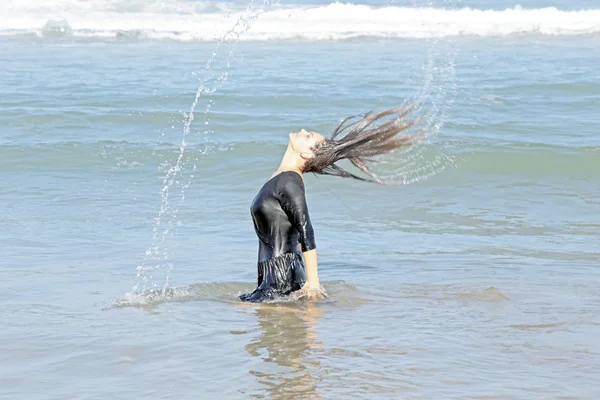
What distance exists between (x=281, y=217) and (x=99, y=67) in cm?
1536

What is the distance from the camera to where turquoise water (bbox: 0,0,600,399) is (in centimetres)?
498

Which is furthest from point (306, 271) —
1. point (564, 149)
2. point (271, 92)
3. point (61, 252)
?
point (271, 92)

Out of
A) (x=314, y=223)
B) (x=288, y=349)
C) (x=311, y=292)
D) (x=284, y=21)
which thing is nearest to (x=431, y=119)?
(x=314, y=223)

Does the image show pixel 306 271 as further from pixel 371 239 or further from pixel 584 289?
pixel 371 239

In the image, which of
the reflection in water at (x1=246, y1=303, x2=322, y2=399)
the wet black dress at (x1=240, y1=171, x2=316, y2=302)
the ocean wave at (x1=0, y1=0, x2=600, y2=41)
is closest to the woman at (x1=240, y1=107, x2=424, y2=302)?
the wet black dress at (x1=240, y1=171, x2=316, y2=302)

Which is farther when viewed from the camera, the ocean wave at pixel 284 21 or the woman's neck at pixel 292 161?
the ocean wave at pixel 284 21

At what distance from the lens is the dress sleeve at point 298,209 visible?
5844mm

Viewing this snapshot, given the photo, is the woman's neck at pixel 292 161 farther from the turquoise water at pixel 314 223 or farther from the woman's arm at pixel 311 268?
the turquoise water at pixel 314 223

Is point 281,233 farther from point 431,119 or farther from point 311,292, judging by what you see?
point 431,119

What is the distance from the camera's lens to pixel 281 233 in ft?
19.8

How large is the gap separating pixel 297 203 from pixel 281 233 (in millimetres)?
281

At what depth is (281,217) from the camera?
5980 millimetres

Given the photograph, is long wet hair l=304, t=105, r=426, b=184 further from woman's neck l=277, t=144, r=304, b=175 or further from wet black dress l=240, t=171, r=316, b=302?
wet black dress l=240, t=171, r=316, b=302

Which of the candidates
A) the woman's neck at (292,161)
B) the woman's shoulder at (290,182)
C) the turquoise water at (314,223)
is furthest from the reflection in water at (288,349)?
the woman's neck at (292,161)
